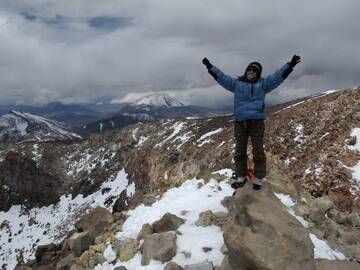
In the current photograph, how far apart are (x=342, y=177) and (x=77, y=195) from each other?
163 metres

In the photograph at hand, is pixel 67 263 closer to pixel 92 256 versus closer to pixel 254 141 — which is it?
pixel 92 256

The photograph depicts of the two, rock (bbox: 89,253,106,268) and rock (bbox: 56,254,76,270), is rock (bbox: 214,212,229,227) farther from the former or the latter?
rock (bbox: 56,254,76,270)

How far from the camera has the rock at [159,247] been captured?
1354 cm

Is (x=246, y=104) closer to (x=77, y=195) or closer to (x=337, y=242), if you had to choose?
(x=337, y=242)

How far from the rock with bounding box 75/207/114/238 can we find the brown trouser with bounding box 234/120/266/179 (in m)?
6.75

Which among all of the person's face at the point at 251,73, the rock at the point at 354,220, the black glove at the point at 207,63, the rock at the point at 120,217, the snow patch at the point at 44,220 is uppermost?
the black glove at the point at 207,63

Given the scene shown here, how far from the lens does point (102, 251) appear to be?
16.0 meters

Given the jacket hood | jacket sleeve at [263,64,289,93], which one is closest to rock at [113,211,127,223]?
the jacket hood

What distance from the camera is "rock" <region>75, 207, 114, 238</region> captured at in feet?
61.2

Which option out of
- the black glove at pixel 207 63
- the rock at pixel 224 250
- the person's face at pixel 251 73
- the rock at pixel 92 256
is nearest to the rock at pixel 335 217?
the rock at pixel 224 250

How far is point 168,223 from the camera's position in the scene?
15180mm

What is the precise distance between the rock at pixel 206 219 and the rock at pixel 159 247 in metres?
1.23

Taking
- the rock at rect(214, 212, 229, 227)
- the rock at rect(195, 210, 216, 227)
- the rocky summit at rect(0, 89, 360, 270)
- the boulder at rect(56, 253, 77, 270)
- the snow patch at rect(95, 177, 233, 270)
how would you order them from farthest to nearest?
the boulder at rect(56, 253, 77, 270) < the rock at rect(195, 210, 216, 227) < the rock at rect(214, 212, 229, 227) < the snow patch at rect(95, 177, 233, 270) < the rocky summit at rect(0, 89, 360, 270)

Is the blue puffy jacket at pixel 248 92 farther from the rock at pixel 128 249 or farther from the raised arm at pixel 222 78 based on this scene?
the rock at pixel 128 249
